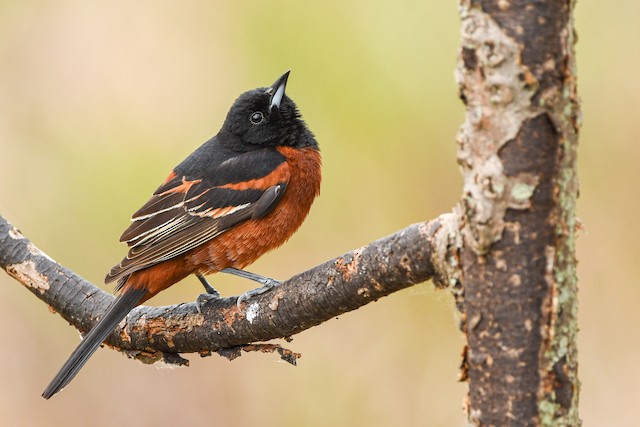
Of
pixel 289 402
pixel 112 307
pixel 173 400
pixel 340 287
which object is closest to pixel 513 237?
pixel 340 287

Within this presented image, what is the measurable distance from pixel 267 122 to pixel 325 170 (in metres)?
0.91

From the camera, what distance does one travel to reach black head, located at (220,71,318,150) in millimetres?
4535

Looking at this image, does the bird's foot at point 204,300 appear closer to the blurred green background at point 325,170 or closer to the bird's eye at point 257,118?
the bird's eye at point 257,118

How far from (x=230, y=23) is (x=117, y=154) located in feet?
3.66

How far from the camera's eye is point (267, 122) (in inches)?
180

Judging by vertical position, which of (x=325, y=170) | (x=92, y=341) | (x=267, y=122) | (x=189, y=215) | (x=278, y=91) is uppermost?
(x=325, y=170)

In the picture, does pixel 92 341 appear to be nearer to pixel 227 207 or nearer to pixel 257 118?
pixel 227 207

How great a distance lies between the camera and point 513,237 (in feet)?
6.41

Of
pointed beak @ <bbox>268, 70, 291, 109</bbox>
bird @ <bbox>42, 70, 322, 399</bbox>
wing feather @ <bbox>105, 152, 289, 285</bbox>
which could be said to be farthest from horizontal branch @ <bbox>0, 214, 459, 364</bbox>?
pointed beak @ <bbox>268, 70, 291, 109</bbox>

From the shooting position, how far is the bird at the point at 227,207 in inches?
154

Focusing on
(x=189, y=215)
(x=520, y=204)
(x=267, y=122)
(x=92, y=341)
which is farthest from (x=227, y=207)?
(x=520, y=204)

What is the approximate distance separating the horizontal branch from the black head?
121cm

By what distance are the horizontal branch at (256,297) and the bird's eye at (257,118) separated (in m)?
1.28

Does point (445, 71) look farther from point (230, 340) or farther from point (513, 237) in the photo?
point (513, 237)
